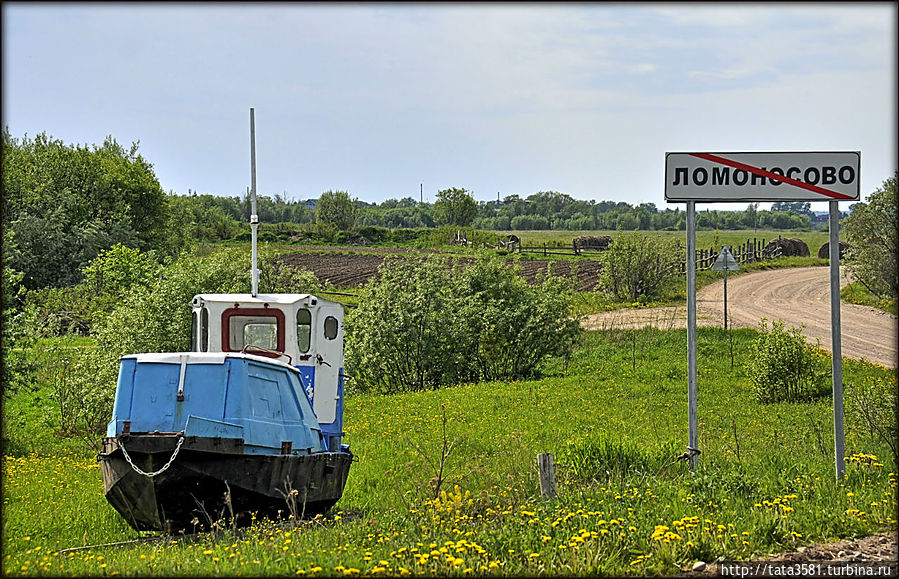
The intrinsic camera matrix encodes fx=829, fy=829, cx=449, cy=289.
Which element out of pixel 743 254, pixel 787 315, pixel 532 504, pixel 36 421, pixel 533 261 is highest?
pixel 743 254

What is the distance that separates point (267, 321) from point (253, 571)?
231 inches

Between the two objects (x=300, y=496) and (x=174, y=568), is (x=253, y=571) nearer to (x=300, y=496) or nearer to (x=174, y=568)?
(x=174, y=568)

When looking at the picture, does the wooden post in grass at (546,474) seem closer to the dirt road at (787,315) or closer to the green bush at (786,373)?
the green bush at (786,373)

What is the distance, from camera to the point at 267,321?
11.6 metres

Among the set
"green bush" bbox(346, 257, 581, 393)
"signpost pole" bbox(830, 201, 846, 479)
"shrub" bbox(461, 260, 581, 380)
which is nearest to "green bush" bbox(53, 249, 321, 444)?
"green bush" bbox(346, 257, 581, 393)

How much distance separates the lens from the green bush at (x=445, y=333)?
27734mm

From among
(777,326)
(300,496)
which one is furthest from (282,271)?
(300,496)

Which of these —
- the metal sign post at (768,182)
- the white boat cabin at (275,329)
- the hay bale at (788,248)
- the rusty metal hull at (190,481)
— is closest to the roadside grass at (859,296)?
the hay bale at (788,248)

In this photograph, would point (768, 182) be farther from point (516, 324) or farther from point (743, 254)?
point (743, 254)

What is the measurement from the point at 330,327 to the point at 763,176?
611cm

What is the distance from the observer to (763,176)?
897 centimetres

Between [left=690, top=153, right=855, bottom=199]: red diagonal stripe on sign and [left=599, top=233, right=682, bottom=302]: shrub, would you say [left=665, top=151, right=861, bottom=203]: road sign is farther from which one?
[left=599, top=233, right=682, bottom=302]: shrub

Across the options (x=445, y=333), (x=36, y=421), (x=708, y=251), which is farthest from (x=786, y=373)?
(x=708, y=251)

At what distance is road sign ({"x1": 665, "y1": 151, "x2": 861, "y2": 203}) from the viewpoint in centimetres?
874
